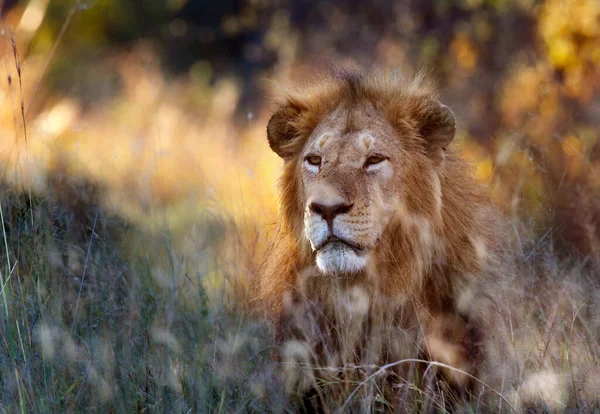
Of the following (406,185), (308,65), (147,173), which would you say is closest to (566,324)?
(406,185)

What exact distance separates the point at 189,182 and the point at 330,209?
5.22 metres

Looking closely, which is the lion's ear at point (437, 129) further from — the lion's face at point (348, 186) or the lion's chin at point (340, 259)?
the lion's chin at point (340, 259)

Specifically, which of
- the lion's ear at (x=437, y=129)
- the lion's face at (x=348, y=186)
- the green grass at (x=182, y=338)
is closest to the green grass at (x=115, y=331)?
the green grass at (x=182, y=338)

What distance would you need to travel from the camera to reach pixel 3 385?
383 cm

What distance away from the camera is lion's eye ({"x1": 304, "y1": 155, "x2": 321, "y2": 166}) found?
416 centimetres

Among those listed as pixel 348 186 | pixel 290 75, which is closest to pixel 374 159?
pixel 348 186

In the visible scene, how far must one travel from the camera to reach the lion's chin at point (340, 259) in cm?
380

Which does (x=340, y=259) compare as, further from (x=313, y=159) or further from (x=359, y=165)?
(x=313, y=159)

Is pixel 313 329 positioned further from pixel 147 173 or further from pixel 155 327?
pixel 147 173

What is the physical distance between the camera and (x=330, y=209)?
3.76 m

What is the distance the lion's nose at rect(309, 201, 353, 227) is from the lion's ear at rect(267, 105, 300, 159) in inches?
29.4

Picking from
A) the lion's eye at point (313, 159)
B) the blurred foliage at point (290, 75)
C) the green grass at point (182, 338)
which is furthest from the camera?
the blurred foliage at point (290, 75)

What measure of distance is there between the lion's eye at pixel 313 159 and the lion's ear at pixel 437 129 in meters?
0.50

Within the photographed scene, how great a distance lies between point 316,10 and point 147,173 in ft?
39.8
